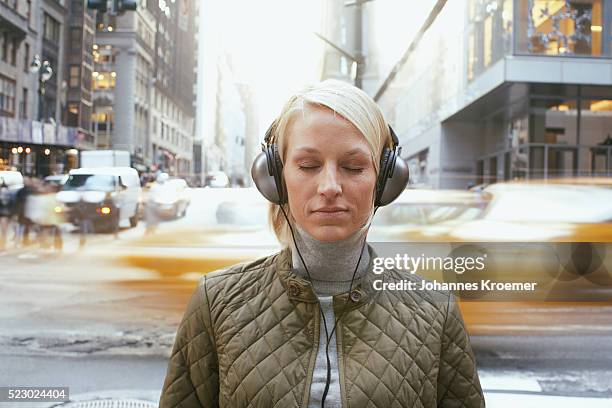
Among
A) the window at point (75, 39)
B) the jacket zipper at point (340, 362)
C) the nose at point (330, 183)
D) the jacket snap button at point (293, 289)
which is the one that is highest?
the window at point (75, 39)

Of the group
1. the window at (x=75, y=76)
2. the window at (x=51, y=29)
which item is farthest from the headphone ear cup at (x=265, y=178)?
the window at (x=51, y=29)

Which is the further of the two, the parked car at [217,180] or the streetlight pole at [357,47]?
the parked car at [217,180]

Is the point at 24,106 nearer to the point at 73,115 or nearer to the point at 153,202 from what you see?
the point at 73,115

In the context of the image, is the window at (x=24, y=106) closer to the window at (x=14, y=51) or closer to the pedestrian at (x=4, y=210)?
the window at (x=14, y=51)

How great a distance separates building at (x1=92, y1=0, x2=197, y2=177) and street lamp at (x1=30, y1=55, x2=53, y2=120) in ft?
0.67

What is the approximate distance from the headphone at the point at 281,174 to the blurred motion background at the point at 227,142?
0.97 metres

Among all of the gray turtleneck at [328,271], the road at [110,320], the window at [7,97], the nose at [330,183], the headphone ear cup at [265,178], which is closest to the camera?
the nose at [330,183]

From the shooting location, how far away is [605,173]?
2512mm

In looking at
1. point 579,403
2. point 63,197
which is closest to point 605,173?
point 579,403

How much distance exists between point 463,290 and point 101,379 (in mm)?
1687

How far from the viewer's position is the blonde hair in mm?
1125

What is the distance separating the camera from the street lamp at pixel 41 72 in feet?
8.18

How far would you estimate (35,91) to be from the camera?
2480 millimetres

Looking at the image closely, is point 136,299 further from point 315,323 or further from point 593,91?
point 593,91
